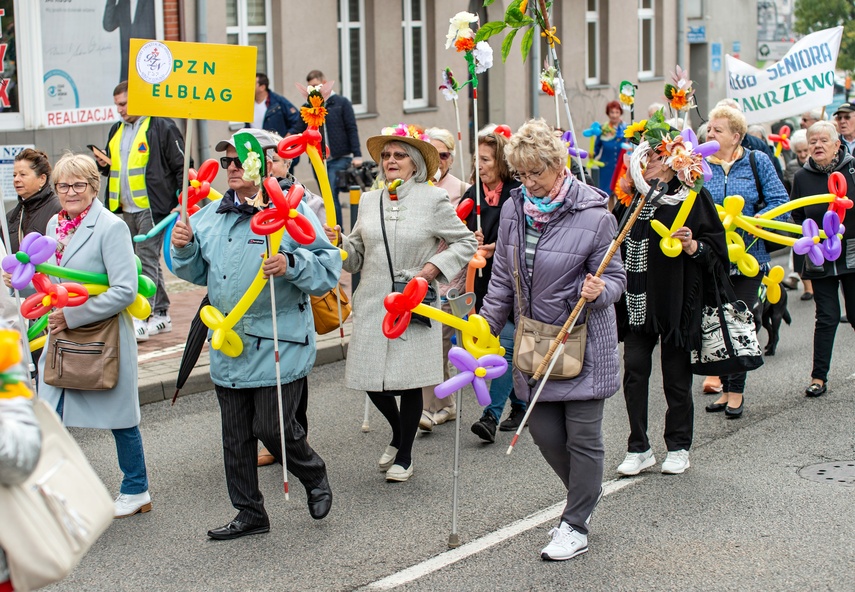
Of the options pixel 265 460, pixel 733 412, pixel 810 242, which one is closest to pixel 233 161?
pixel 265 460

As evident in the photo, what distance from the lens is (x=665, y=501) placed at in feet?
19.8

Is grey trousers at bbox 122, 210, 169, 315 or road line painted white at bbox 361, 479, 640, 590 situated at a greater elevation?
grey trousers at bbox 122, 210, 169, 315

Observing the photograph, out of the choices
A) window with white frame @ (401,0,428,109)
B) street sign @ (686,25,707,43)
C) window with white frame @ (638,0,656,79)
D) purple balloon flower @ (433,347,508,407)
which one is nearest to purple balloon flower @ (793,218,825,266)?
purple balloon flower @ (433,347,508,407)

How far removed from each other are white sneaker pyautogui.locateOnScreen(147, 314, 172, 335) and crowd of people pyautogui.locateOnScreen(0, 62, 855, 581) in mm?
2402

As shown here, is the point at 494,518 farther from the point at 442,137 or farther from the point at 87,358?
the point at 442,137

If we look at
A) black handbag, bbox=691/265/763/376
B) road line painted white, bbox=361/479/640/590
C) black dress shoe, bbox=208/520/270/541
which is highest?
black handbag, bbox=691/265/763/376

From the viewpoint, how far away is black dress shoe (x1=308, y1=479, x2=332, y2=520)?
18.7ft

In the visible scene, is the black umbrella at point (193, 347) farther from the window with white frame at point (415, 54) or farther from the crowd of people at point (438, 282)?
the window with white frame at point (415, 54)

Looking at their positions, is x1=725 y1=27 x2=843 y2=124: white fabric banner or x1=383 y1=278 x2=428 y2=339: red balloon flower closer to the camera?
x1=383 y1=278 x2=428 y2=339: red balloon flower

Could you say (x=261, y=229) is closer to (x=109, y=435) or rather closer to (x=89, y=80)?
(x=109, y=435)

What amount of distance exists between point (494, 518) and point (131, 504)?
5.80 feet

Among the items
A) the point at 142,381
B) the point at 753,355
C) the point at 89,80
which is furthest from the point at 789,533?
the point at 89,80

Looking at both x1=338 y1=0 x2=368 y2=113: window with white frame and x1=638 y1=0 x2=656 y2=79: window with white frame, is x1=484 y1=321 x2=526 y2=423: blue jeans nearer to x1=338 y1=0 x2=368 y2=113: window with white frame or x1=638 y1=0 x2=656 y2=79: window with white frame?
x1=338 y1=0 x2=368 y2=113: window with white frame

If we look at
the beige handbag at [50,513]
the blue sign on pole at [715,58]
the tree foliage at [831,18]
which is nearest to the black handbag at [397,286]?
the beige handbag at [50,513]
